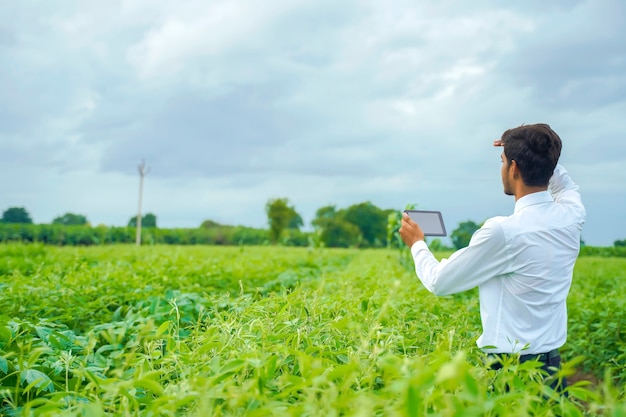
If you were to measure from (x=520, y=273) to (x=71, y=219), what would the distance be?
47.9 metres

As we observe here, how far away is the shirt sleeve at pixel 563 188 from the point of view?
3.00 metres

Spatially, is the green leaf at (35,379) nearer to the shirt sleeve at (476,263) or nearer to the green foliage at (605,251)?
the shirt sleeve at (476,263)

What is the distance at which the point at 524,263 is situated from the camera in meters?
2.63

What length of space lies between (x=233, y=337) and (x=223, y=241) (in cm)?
4528

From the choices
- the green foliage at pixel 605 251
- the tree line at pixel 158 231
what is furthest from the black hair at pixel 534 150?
the green foliage at pixel 605 251

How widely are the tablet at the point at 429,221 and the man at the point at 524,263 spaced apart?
0.35 m

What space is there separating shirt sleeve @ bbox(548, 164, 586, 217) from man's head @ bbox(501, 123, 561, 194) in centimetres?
32

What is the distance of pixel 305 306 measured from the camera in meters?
2.60

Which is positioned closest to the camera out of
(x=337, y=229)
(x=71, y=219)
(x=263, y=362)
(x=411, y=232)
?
(x=263, y=362)

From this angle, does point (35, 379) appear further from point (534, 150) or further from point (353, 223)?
point (353, 223)

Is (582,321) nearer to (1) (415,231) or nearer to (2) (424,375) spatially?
(1) (415,231)

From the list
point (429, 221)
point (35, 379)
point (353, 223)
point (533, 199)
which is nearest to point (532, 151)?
point (533, 199)

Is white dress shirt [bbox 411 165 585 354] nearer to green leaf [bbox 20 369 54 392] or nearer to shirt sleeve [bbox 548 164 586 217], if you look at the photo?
shirt sleeve [bbox 548 164 586 217]

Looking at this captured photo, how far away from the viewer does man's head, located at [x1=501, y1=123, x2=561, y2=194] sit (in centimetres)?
268
